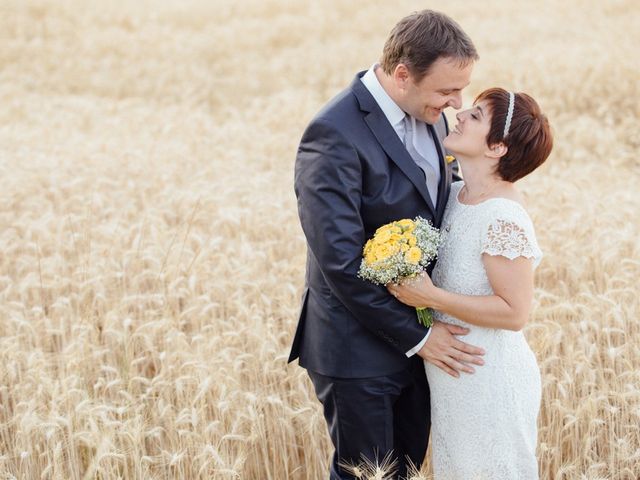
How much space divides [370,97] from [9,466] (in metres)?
2.73

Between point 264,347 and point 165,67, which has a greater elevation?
point 165,67

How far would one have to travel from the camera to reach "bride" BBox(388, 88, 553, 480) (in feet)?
10.8

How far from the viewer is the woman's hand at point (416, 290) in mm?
3250

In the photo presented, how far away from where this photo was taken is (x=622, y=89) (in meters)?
12.1

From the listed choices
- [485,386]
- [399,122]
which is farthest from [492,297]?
[399,122]

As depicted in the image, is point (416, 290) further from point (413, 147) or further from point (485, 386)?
point (413, 147)

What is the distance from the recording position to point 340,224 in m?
3.15

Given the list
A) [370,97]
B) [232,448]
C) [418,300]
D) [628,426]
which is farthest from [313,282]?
[628,426]

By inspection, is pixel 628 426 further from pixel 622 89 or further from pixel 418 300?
pixel 622 89

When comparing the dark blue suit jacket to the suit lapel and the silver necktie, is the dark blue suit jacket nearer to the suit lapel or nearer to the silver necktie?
the suit lapel

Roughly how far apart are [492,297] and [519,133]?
74cm

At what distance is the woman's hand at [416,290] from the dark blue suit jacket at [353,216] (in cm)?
5

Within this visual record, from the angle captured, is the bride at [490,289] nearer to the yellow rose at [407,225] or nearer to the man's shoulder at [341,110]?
the yellow rose at [407,225]

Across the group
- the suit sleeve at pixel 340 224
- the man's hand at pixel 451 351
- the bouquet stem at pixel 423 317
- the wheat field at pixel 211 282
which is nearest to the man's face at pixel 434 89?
the suit sleeve at pixel 340 224
